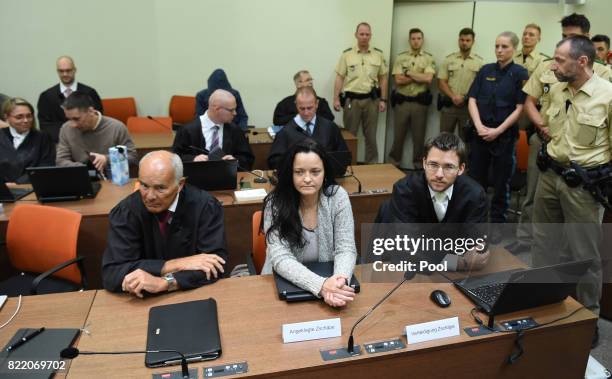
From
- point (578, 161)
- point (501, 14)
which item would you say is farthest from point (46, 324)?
point (501, 14)

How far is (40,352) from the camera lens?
1.56 m

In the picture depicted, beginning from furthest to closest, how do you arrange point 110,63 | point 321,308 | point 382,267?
point 110,63 < point 382,267 < point 321,308

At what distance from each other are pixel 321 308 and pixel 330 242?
1.40 ft

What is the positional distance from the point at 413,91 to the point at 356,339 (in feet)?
15.4

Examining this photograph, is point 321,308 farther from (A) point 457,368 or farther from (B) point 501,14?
(B) point 501,14

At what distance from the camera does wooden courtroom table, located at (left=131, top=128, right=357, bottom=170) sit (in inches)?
171

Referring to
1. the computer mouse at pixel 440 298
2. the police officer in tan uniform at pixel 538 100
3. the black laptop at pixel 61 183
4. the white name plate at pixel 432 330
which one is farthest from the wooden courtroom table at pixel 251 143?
the white name plate at pixel 432 330

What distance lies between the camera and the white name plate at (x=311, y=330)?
5.34 ft

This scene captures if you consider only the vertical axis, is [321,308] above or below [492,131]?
below

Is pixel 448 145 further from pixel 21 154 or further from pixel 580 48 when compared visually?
pixel 21 154

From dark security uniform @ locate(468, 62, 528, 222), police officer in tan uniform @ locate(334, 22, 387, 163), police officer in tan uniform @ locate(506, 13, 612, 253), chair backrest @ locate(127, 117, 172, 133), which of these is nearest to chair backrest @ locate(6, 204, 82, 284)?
chair backrest @ locate(127, 117, 172, 133)

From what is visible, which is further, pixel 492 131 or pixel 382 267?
pixel 492 131

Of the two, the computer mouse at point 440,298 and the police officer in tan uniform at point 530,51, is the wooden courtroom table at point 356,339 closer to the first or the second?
the computer mouse at point 440,298

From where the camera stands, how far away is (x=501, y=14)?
18.7 feet
